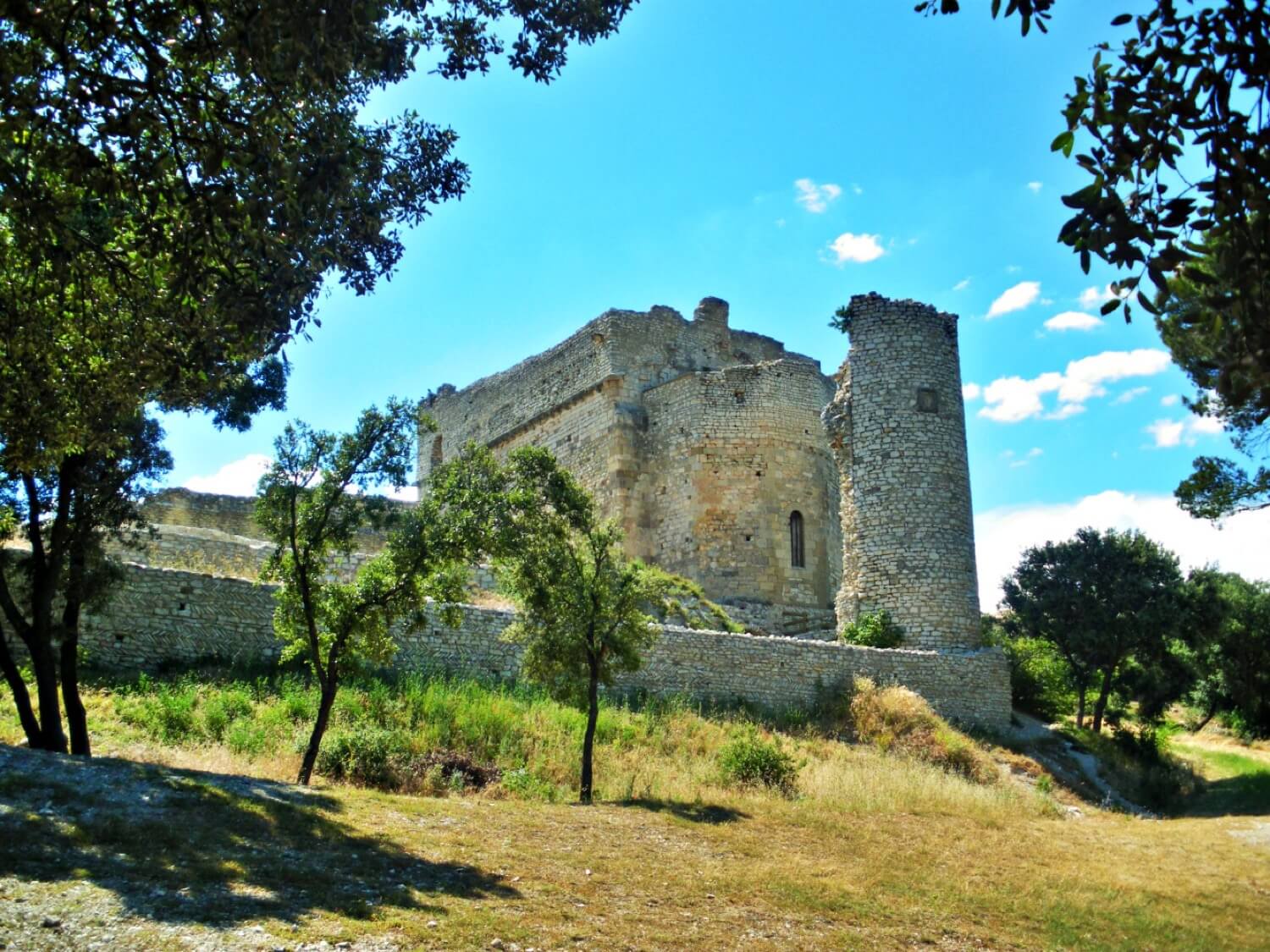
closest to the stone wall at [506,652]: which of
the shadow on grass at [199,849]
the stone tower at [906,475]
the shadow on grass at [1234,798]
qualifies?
the stone tower at [906,475]

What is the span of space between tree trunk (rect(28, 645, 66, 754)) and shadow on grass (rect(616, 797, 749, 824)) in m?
5.78

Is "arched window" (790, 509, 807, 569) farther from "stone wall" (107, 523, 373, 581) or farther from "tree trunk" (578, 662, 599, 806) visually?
"tree trunk" (578, 662, 599, 806)

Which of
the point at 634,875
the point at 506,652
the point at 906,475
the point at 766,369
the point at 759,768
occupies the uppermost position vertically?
the point at 766,369

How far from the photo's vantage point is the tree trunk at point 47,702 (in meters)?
11.3

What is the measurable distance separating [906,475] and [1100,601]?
6.77 m

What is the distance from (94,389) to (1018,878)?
9.79 meters

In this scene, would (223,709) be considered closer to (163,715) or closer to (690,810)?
(163,715)

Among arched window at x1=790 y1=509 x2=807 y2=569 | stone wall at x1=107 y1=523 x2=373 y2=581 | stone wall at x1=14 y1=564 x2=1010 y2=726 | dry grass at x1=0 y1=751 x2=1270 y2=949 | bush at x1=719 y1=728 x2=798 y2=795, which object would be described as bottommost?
dry grass at x1=0 y1=751 x2=1270 y2=949

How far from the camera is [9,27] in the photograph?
8.44 metres

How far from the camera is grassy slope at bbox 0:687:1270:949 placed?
25.9 ft

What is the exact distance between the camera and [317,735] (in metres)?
12.2

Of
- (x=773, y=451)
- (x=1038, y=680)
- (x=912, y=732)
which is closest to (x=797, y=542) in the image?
(x=773, y=451)

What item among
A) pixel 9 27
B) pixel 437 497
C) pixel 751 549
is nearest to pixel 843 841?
pixel 437 497

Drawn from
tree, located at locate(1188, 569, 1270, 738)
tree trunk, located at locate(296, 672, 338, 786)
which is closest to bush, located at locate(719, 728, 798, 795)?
tree trunk, located at locate(296, 672, 338, 786)
